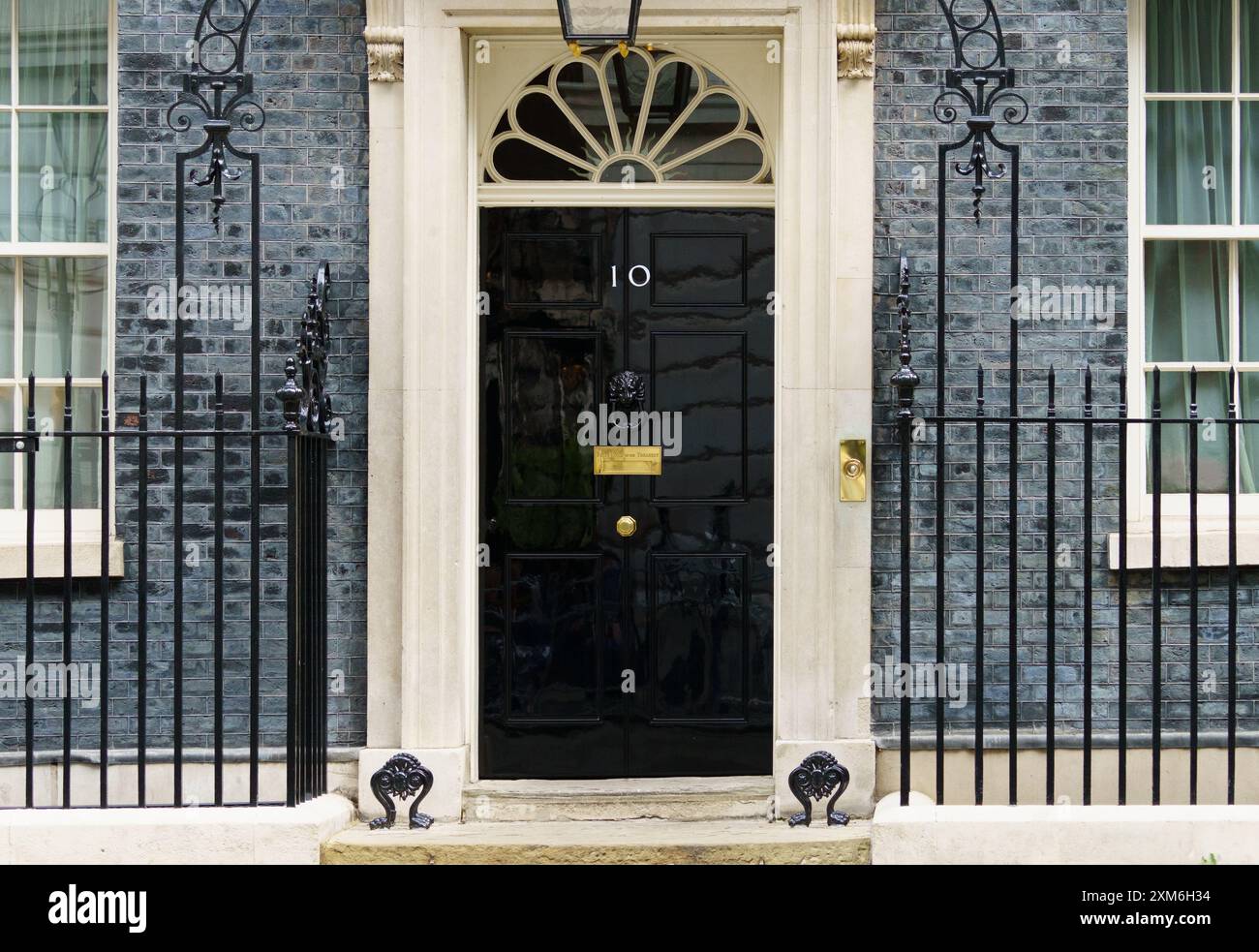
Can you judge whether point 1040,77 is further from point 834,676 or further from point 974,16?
point 834,676

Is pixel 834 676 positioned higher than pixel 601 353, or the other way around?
pixel 601 353

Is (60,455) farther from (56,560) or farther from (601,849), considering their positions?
(601,849)

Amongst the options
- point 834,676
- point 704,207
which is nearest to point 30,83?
point 704,207

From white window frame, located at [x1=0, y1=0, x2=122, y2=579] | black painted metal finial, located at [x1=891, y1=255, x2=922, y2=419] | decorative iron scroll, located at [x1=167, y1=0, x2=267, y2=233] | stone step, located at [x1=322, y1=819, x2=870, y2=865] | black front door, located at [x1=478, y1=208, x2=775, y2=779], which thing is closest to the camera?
black painted metal finial, located at [x1=891, y1=255, x2=922, y2=419]

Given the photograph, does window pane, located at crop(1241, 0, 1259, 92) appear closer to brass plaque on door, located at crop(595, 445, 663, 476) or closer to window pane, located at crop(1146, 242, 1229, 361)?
window pane, located at crop(1146, 242, 1229, 361)

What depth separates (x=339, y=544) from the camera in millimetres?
6719

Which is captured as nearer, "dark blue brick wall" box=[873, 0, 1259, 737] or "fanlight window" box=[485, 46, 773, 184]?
"dark blue brick wall" box=[873, 0, 1259, 737]

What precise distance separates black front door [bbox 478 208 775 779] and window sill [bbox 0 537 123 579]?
165 centimetres

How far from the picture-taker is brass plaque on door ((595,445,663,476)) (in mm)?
6926

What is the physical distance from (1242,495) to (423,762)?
3986 millimetres

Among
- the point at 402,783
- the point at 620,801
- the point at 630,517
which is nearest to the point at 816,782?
the point at 620,801

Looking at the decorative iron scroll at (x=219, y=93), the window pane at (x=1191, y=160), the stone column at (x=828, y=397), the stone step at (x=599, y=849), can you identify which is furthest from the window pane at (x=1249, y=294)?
the decorative iron scroll at (x=219, y=93)

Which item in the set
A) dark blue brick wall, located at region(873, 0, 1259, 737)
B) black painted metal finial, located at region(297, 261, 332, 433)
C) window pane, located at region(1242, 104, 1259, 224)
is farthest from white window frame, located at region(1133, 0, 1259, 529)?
black painted metal finial, located at region(297, 261, 332, 433)

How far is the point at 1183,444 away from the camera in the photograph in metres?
6.96
